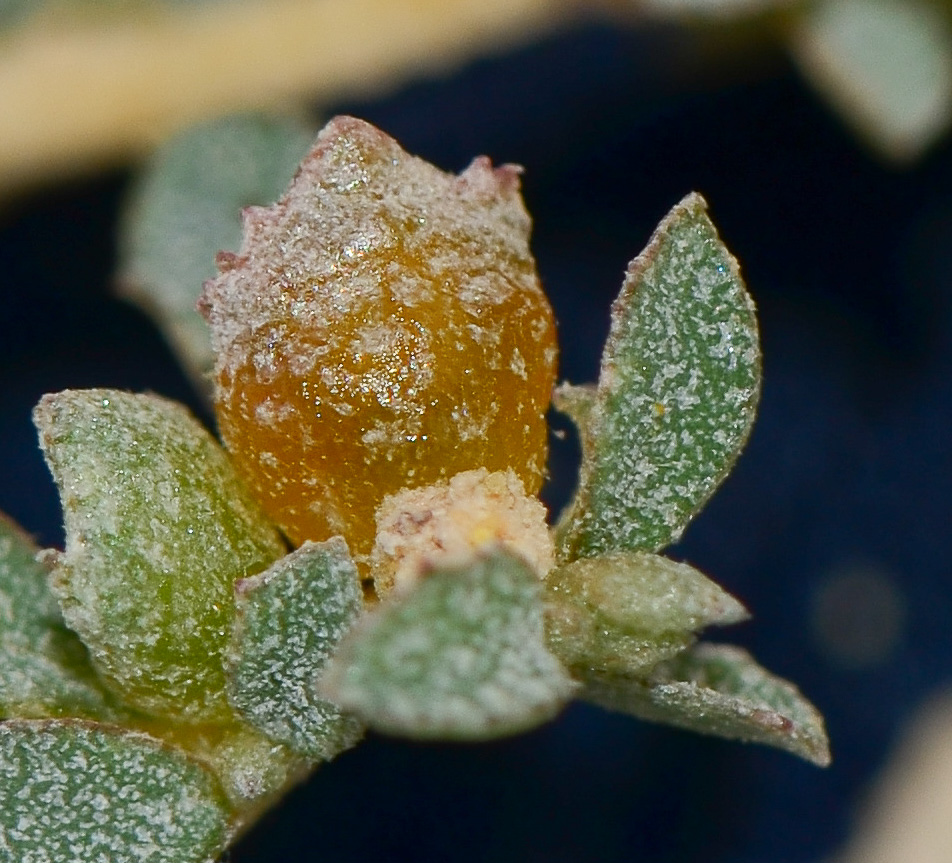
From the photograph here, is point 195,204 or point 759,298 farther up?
point 195,204

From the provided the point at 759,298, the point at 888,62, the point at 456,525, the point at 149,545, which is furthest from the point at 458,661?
the point at 759,298

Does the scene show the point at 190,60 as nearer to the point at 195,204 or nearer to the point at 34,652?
the point at 195,204

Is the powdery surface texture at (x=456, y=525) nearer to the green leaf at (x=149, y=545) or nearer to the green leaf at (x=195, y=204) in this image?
the green leaf at (x=149, y=545)

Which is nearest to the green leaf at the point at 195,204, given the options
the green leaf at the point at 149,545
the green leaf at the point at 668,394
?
the green leaf at the point at 149,545

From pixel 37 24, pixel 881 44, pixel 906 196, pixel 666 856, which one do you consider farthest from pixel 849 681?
pixel 37 24

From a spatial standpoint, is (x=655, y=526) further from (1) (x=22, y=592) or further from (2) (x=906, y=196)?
(2) (x=906, y=196)

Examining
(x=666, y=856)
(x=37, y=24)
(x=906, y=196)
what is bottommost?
(x=666, y=856)

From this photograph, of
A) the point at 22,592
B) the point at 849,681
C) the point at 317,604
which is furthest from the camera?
the point at 849,681
